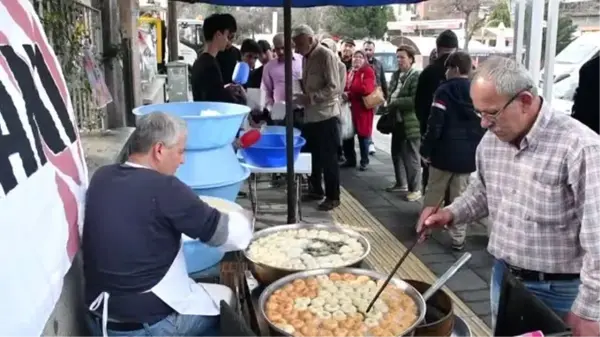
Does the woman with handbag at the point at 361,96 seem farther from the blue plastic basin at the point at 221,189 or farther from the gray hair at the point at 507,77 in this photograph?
the gray hair at the point at 507,77

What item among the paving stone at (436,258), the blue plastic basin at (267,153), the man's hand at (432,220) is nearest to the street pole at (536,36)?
the paving stone at (436,258)

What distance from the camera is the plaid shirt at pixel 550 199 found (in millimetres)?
1789

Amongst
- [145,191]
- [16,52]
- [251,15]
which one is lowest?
[145,191]

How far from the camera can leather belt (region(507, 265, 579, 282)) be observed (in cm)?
206

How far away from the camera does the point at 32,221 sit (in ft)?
4.97

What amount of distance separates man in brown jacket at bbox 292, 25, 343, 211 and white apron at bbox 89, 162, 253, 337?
349 centimetres

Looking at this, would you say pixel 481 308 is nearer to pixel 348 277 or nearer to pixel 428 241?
pixel 428 241

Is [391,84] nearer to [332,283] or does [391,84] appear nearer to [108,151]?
[108,151]

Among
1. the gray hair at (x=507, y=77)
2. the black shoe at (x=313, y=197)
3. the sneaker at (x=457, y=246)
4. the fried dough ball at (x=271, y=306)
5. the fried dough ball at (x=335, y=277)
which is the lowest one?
the sneaker at (x=457, y=246)

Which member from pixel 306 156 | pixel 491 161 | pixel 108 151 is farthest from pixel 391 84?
pixel 491 161

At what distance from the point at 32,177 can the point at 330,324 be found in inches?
38.2

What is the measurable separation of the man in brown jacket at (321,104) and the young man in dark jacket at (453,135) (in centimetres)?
118

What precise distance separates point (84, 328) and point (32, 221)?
0.94 metres

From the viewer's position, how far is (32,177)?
61.5 inches
